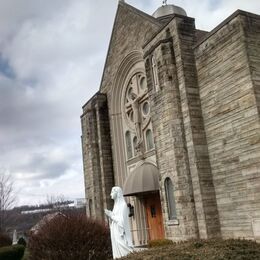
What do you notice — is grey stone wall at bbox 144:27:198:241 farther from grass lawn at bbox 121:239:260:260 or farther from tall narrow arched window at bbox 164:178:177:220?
grass lawn at bbox 121:239:260:260

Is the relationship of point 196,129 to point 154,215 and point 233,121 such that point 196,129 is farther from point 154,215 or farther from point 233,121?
point 154,215

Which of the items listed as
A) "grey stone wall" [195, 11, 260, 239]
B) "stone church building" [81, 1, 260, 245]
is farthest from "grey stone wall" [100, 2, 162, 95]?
"grey stone wall" [195, 11, 260, 239]

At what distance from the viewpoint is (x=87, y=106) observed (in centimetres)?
2406

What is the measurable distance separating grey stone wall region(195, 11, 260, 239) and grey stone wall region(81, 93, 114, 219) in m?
9.22

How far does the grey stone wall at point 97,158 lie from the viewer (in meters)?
21.9

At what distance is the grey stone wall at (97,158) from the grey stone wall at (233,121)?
9220 millimetres

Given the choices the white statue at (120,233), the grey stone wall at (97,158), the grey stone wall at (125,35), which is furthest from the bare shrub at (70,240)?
the grey stone wall at (125,35)

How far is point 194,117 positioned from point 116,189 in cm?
556

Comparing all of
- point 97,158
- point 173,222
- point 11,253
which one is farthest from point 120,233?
point 11,253

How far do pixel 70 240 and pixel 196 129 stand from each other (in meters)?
6.10

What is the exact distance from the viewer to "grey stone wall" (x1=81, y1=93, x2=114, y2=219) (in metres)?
21.9

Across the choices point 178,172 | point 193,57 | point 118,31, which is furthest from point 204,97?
point 118,31

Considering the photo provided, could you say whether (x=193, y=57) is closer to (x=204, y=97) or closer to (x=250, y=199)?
(x=204, y=97)

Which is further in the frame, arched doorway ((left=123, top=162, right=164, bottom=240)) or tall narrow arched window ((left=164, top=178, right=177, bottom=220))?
arched doorway ((left=123, top=162, right=164, bottom=240))
